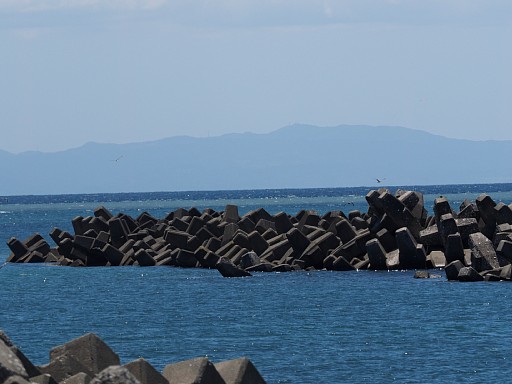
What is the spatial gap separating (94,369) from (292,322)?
40.5 feet

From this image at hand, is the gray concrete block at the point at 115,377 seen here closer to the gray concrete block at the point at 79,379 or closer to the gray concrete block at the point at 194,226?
the gray concrete block at the point at 79,379

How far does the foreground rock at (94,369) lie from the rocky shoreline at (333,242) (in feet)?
63.7

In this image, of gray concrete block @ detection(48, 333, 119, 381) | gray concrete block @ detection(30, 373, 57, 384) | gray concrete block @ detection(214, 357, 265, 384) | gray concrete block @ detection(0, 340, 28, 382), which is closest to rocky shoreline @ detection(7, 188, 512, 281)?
gray concrete block @ detection(48, 333, 119, 381)

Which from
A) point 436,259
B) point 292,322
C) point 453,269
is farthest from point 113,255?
point 292,322

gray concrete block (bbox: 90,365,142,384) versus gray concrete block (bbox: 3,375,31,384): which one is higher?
gray concrete block (bbox: 90,365,142,384)

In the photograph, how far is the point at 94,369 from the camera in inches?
616

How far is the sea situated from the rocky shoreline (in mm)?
796

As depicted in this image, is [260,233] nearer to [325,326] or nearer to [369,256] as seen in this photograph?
[369,256]

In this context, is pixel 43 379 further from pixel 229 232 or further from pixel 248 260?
pixel 229 232

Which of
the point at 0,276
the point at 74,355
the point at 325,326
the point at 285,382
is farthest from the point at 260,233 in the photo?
the point at 74,355

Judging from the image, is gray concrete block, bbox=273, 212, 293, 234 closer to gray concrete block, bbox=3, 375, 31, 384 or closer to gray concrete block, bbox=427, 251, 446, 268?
gray concrete block, bbox=427, 251, 446, 268

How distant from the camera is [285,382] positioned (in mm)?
19438

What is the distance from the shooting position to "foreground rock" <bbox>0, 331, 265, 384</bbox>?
14.0 metres

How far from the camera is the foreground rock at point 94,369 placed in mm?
14003
